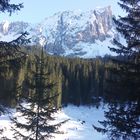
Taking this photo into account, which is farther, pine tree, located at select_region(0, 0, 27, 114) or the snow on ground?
the snow on ground

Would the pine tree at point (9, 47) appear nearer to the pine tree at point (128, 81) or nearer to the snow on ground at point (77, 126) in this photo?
the pine tree at point (128, 81)

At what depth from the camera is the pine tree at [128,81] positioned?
16188 mm

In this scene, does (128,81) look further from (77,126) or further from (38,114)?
(77,126)

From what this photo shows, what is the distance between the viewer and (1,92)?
12562mm

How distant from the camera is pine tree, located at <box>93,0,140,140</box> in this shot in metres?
16.2

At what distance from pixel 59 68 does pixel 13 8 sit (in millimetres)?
100484

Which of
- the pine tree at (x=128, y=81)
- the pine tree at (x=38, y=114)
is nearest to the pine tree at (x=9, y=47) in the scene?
the pine tree at (x=128, y=81)

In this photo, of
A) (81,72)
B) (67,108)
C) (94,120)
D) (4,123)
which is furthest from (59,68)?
(4,123)

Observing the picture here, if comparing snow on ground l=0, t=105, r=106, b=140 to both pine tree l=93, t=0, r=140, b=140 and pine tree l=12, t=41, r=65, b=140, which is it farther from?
pine tree l=93, t=0, r=140, b=140

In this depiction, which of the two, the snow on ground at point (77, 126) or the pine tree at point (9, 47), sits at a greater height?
the pine tree at point (9, 47)

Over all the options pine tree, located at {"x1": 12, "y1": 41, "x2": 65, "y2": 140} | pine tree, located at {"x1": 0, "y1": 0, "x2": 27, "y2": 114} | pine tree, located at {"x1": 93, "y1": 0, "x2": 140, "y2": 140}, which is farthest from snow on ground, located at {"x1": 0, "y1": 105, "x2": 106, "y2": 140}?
pine tree, located at {"x1": 0, "y1": 0, "x2": 27, "y2": 114}

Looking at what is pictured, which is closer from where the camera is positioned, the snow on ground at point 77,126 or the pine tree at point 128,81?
the pine tree at point 128,81

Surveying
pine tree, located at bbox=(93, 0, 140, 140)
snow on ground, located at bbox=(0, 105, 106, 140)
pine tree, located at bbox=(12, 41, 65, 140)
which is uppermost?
pine tree, located at bbox=(93, 0, 140, 140)

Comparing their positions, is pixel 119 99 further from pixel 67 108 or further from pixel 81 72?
pixel 81 72
